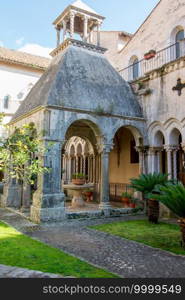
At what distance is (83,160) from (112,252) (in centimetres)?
1248

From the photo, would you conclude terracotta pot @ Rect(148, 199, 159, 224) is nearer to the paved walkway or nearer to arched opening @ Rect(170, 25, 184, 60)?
the paved walkway

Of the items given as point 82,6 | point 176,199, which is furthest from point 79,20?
point 176,199

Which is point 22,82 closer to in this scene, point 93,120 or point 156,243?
point 93,120

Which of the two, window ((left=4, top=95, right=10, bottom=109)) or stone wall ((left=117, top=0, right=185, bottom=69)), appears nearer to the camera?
stone wall ((left=117, top=0, right=185, bottom=69))

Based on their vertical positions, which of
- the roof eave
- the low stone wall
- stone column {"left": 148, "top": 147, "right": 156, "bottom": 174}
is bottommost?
the low stone wall

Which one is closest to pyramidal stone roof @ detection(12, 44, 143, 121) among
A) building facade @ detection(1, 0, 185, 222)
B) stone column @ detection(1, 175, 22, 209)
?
building facade @ detection(1, 0, 185, 222)

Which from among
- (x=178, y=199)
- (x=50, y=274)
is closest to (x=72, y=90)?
(x=178, y=199)

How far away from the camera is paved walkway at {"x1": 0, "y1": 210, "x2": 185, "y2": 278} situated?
206 inches

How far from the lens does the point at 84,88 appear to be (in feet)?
38.0

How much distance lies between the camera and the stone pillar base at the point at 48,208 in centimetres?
950

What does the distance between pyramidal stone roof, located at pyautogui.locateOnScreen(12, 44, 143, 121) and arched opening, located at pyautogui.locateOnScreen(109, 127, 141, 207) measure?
3.67 m

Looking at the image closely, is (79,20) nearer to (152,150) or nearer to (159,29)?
(159,29)

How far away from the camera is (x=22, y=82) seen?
24.3 metres

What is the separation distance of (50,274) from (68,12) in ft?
45.0
